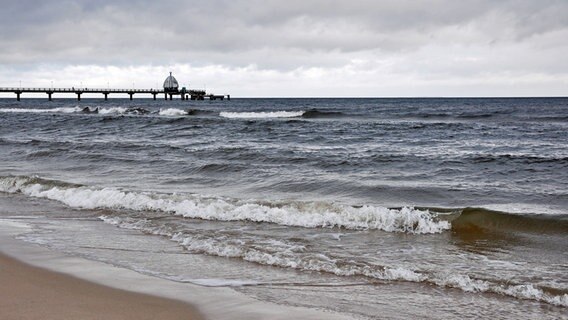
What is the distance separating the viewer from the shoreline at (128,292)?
4938mm

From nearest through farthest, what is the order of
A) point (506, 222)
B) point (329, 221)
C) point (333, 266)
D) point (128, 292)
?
point (128, 292), point (333, 266), point (506, 222), point (329, 221)

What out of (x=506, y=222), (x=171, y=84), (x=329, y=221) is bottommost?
(x=329, y=221)

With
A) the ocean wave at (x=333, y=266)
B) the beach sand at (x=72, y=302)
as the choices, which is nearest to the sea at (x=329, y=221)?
the ocean wave at (x=333, y=266)

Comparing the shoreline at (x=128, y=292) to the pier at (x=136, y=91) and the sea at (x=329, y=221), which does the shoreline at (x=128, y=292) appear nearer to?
the sea at (x=329, y=221)

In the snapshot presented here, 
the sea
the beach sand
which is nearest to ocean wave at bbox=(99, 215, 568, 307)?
the sea

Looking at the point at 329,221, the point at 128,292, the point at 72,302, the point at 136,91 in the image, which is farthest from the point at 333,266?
the point at 136,91

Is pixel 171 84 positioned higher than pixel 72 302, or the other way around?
pixel 171 84

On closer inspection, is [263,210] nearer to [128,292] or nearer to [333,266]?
[333,266]

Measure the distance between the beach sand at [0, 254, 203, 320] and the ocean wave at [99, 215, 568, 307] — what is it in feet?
6.65

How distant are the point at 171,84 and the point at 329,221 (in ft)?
434

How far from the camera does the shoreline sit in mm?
4938

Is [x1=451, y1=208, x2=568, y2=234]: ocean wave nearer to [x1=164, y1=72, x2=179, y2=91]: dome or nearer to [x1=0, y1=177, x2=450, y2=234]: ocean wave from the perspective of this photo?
[x1=0, y1=177, x2=450, y2=234]: ocean wave

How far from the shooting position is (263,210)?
10234mm

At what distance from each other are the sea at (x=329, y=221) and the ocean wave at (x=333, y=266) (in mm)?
20
